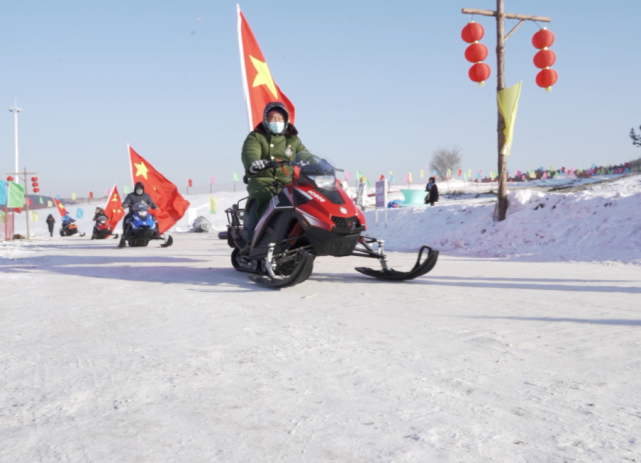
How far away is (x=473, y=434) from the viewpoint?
202 centimetres

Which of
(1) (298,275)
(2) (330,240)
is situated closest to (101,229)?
(1) (298,275)

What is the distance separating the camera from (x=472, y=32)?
12.5 metres

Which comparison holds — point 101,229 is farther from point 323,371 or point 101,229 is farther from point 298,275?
point 323,371

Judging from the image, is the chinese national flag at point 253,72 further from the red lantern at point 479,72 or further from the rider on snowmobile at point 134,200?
the red lantern at point 479,72

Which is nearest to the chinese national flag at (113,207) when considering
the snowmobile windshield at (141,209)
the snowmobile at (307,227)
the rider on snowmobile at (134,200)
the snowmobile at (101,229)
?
the snowmobile at (101,229)

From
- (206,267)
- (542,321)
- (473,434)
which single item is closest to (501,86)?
(206,267)

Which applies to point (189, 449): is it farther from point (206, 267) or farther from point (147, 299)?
point (206, 267)

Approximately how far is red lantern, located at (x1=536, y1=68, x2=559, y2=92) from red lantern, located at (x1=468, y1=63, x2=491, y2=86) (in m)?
1.14

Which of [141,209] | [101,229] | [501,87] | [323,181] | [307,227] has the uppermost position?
[501,87]

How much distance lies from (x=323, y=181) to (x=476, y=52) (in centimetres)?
809

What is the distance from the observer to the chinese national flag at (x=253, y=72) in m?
14.2

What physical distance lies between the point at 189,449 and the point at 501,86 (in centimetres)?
1286

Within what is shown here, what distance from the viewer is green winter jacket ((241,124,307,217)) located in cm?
→ 688

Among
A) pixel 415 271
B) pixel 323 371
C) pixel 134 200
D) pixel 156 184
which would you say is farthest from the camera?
pixel 156 184
